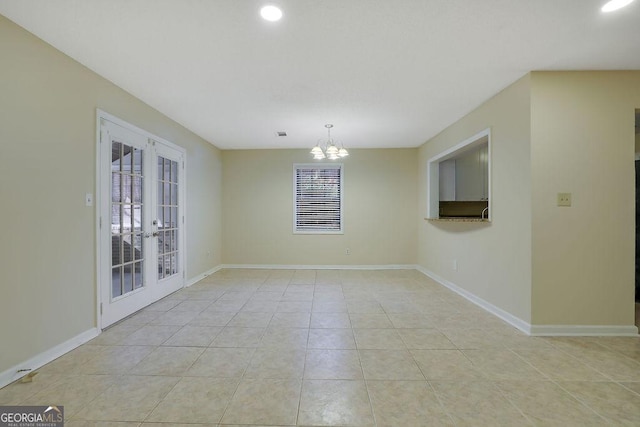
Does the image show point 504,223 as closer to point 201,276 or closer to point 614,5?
point 614,5

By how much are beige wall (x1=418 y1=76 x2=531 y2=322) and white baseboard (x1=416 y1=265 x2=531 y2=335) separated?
4 centimetres

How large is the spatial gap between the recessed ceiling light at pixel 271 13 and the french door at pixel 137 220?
2051 millimetres

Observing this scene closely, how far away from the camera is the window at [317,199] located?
6.21m

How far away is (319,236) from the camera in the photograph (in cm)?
618

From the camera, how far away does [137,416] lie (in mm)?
1685

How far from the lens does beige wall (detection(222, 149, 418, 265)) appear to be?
20.1 feet

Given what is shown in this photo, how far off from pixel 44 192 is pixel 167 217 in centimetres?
192

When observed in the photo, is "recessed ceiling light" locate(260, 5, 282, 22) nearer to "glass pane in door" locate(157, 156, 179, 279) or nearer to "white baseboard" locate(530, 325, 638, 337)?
"glass pane in door" locate(157, 156, 179, 279)

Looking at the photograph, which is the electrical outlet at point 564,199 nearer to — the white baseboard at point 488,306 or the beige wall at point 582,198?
the beige wall at point 582,198

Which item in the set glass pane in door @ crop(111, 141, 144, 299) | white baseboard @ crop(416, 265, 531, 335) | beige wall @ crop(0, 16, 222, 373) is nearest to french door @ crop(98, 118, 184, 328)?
glass pane in door @ crop(111, 141, 144, 299)

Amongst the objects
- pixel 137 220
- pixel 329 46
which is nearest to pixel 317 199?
pixel 137 220

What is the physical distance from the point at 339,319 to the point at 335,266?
2.91 metres

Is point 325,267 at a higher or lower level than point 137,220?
lower

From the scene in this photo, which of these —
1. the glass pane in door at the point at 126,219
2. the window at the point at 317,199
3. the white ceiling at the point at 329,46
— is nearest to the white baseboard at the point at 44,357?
the glass pane in door at the point at 126,219
